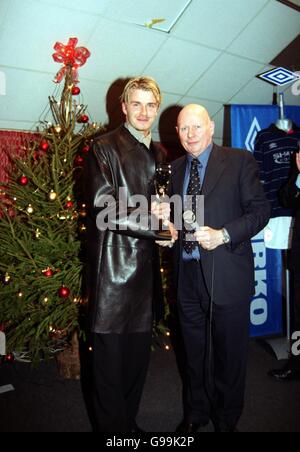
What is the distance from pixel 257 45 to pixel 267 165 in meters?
1.20

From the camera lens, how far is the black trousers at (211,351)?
2035mm

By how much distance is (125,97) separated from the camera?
6.31 ft

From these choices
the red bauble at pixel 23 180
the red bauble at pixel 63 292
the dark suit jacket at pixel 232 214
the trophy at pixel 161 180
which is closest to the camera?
the trophy at pixel 161 180

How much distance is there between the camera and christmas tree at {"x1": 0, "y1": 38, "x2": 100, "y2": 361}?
9.34 ft

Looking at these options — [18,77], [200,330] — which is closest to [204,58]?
[18,77]

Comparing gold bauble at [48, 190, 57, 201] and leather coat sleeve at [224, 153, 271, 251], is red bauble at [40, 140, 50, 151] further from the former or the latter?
leather coat sleeve at [224, 153, 271, 251]

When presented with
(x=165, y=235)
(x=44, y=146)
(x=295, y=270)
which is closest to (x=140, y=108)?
→ (x=165, y=235)

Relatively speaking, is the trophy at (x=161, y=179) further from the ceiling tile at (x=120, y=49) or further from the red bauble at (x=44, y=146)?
the ceiling tile at (x=120, y=49)

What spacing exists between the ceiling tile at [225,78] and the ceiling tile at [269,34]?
10 centimetres

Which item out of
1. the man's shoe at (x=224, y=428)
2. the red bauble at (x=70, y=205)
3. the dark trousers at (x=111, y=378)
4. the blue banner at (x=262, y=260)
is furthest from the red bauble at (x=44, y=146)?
the man's shoe at (x=224, y=428)

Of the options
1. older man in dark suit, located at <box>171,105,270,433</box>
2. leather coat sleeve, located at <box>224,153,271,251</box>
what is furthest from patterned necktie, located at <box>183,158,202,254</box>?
leather coat sleeve, located at <box>224,153,271,251</box>

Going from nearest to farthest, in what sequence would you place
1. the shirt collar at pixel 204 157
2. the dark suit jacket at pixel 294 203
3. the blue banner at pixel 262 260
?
1. the shirt collar at pixel 204 157
2. the dark suit jacket at pixel 294 203
3. the blue banner at pixel 262 260

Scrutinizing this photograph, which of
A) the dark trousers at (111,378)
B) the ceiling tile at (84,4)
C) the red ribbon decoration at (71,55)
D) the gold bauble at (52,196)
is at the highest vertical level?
the ceiling tile at (84,4)

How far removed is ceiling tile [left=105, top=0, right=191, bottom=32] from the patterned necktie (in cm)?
159
